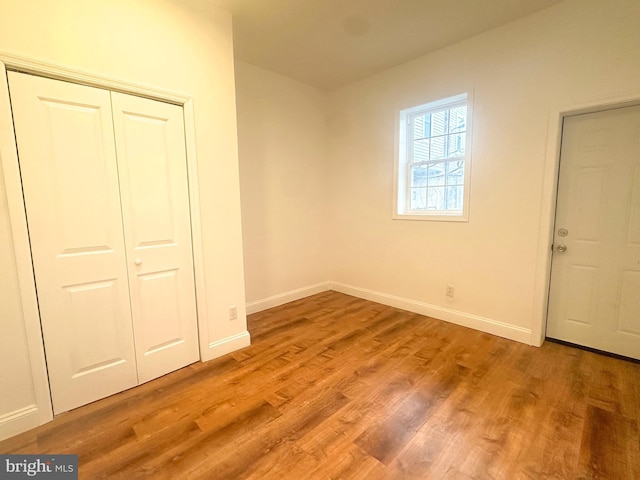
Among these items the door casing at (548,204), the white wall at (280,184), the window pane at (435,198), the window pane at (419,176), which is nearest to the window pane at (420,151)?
the window pane at (419,176)

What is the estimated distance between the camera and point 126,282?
201 cm

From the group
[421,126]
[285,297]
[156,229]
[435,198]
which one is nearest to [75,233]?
[156,229]

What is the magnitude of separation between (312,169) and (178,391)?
301 centimetres

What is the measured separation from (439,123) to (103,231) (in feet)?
10.9

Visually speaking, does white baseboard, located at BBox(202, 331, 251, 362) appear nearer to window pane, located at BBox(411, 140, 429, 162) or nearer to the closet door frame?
the closet door frame

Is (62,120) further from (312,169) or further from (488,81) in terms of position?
(488,81)

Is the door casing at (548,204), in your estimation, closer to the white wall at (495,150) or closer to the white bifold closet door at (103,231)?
the white wall at (495,150)

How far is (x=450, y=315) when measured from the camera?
Answer: 313 cm

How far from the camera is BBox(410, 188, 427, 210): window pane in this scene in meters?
3.38

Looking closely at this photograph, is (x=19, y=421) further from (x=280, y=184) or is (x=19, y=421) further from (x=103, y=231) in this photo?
(x=280, y=184)

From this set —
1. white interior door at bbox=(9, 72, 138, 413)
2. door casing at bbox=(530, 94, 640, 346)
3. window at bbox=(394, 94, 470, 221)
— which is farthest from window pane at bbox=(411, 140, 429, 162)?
white interior door at bbox=(9, 72, 138, 413)

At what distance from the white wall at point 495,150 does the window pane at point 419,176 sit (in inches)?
10.8

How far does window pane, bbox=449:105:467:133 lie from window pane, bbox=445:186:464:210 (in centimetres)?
61

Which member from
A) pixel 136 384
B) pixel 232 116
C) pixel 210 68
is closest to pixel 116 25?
pixel 210 68
